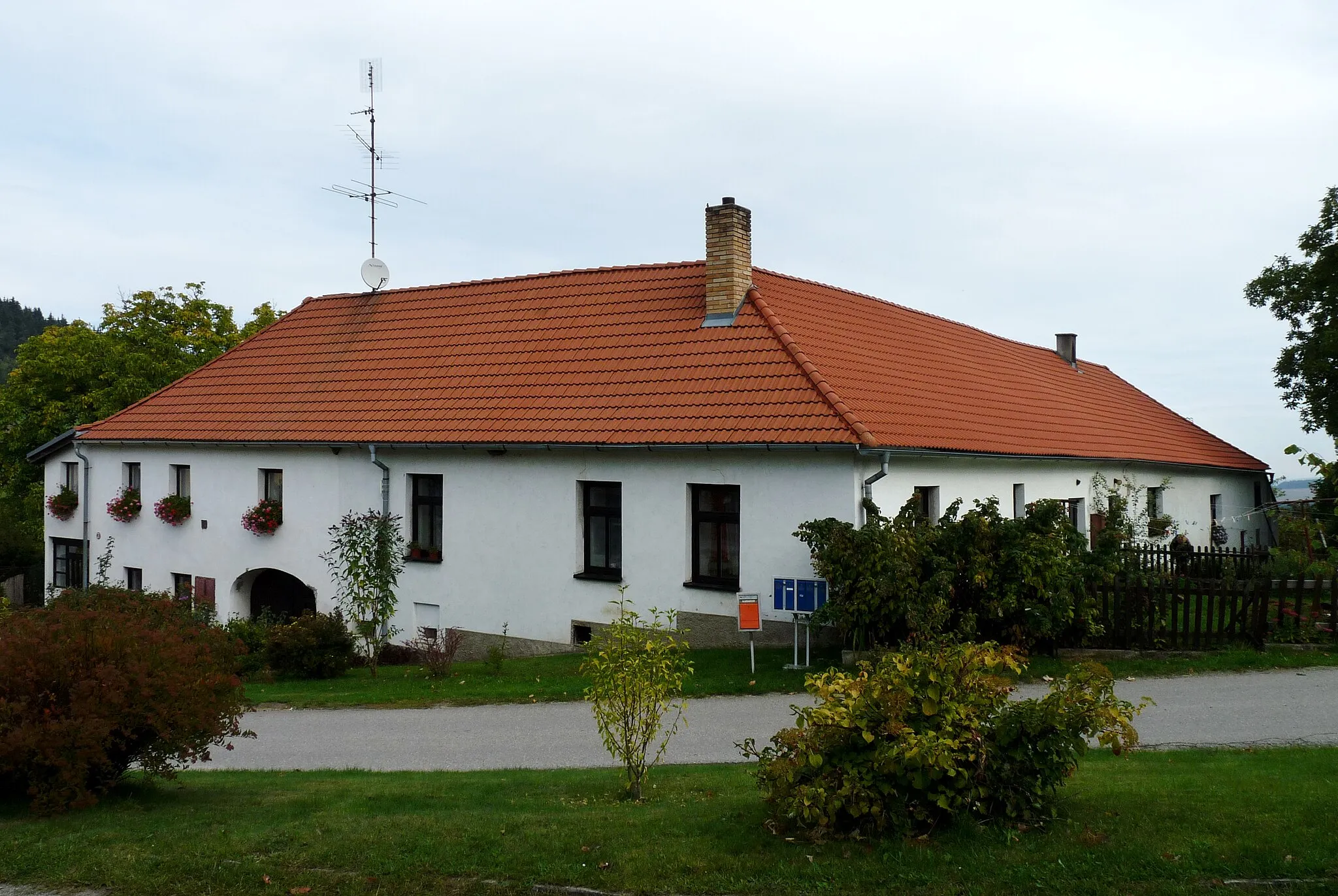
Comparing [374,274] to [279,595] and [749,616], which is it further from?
[749,616]

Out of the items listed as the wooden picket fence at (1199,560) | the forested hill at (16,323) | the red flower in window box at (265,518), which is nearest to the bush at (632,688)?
the wooden picket fence at (1199,560)

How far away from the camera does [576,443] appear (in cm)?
1681

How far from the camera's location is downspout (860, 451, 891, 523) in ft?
48.8

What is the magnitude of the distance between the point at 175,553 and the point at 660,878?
66.8ft

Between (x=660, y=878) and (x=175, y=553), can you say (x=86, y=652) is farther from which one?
(x=175, y=553)

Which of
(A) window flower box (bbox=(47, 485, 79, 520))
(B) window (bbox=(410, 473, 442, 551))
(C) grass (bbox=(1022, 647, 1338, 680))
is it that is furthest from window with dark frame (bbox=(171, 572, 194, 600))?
(C) grass (bbox=(1022, 647, 1338, 680))

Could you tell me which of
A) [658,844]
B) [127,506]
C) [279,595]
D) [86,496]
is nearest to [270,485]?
[279,595]

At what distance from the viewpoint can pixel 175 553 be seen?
23172mm

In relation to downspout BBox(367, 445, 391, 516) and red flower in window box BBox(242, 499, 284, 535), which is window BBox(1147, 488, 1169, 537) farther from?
red flower in window box BBox(242, 499, 284, 535)

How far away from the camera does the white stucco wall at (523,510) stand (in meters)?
15.6

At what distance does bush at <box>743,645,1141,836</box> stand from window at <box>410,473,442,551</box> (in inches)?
537

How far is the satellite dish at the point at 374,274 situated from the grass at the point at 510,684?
12.2 m

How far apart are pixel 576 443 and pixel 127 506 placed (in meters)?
13.1

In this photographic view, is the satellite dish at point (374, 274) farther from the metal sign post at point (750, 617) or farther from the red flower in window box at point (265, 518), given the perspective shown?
the metal sign post at point (750, 617)
